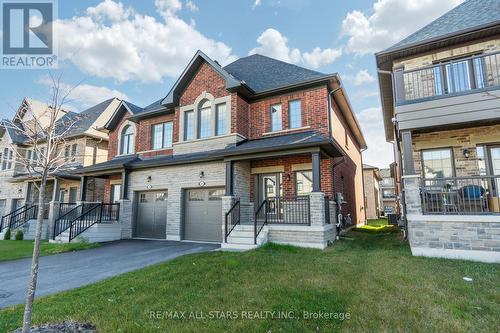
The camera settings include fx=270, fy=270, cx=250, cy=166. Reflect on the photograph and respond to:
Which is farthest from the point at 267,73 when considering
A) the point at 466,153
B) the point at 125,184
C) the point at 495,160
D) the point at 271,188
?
the point at 495,160

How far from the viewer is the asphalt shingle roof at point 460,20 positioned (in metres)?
8.32

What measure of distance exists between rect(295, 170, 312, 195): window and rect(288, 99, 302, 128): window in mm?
2161

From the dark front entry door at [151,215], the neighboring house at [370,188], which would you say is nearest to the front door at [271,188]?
the dark front entry door at [151,215]

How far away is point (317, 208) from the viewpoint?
30.0ft

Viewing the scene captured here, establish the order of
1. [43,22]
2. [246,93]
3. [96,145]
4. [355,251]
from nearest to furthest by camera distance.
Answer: [43,22] → [355,251] → [246,93] → [96,145]

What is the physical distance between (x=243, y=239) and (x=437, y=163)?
7.20 meters

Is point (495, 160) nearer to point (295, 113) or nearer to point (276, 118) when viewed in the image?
point (295, 113)

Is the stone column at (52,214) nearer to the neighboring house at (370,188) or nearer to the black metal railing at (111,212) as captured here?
the black metal railing at (111,212)

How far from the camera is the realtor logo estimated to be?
7.78 m

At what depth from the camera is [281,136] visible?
11.6m

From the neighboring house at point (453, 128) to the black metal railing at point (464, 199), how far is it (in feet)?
0.07

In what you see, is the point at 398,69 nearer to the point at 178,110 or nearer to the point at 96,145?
the point at 178,110

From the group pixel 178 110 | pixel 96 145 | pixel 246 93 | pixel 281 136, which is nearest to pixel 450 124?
pixel 281 136

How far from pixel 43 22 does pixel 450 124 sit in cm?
1210
